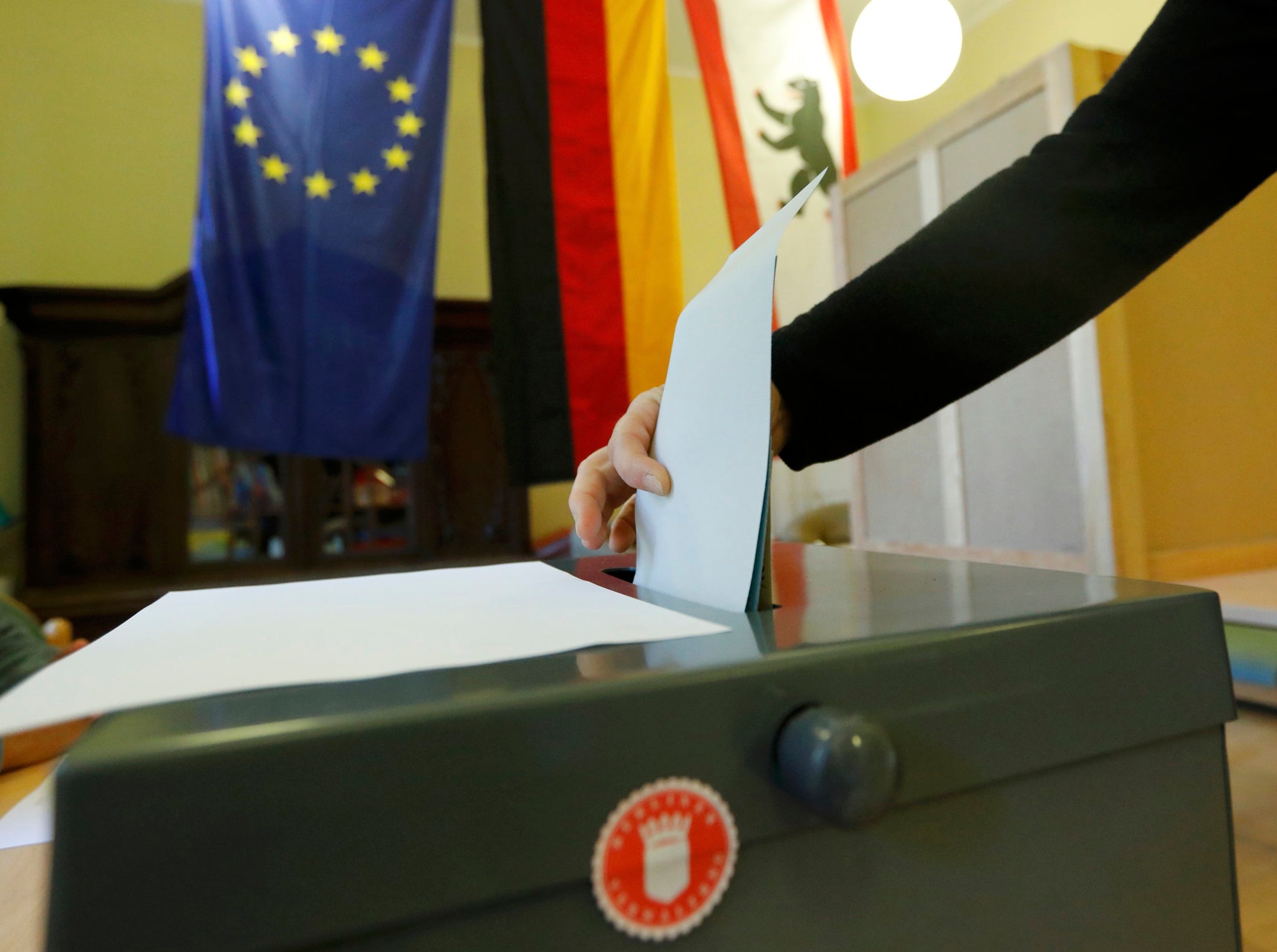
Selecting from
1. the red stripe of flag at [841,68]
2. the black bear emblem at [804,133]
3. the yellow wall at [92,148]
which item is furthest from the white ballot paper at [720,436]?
the yellow wall at [92,148]

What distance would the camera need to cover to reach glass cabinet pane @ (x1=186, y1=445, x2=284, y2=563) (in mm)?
2453

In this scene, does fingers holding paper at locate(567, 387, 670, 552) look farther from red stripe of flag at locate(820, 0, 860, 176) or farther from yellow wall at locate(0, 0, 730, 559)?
yellow wall at locate(0, 0, 730, 559)

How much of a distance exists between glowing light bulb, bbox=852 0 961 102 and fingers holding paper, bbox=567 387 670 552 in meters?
1.67

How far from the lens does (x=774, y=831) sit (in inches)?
7.6

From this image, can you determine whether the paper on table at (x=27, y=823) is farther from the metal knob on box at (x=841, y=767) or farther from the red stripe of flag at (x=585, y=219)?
the red stripe of flag at (x=585, y=219)

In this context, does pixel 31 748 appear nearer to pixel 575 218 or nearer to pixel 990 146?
pixel 990 146

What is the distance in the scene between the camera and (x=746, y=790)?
0.63 feet

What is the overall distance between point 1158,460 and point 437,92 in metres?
1.64

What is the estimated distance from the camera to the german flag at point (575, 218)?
66.9 inches

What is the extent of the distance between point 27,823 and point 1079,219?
0.63 metres

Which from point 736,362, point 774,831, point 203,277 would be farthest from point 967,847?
point 203,277

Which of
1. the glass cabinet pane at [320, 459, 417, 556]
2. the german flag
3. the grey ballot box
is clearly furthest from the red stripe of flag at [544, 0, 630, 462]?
the grey ballot box

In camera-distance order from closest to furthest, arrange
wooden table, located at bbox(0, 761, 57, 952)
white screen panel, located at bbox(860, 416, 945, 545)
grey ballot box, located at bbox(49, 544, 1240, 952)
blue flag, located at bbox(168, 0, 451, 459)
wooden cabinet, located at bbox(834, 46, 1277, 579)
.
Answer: grey ballot box, located at bbox(49, 544, 1240, 952)
wooden table, located at bbox(0, 761, 57, 952)
wooden cabinet, located at bbox(834, 46, 1277, 579)
white screen panel, located at bbox(860, 416, 945, 545)
blue flag, located at bbox(168, 0, 451, 459)

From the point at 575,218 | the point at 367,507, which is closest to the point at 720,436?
the point at 575,218
